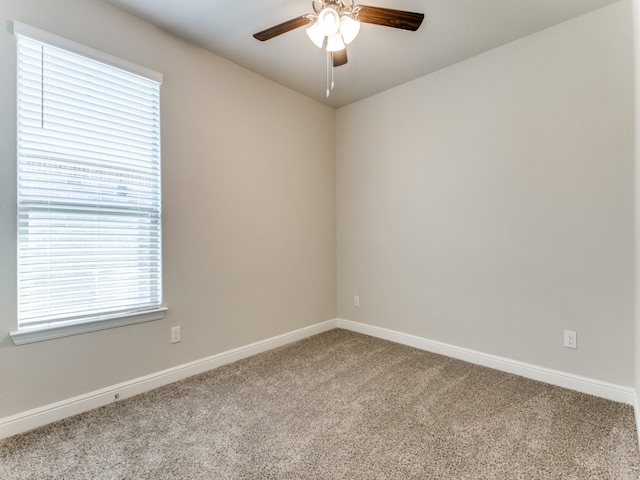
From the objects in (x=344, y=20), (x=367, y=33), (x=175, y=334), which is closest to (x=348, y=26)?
(x=344, y=20)

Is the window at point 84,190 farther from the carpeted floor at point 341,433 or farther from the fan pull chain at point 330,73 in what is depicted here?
the fan pull chain at point 330,73

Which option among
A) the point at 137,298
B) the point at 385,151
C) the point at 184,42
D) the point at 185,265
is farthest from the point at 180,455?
the point at 385,151

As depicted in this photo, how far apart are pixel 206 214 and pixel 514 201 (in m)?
2.43

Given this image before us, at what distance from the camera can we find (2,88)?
1.69 meters

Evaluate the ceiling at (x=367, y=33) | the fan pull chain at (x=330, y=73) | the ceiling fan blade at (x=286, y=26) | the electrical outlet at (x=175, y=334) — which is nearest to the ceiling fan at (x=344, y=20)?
the ceiling fan blade at (x=286, y=26)

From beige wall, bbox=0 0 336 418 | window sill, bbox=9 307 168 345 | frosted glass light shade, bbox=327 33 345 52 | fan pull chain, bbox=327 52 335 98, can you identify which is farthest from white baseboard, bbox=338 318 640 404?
frosted glass light shade, bbox=327 33 345 52

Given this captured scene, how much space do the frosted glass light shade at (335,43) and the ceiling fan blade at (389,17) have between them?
0.14m

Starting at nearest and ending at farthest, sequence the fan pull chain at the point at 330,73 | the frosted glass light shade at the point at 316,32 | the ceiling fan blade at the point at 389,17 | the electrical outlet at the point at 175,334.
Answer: the ceiling fan blade at the point at 389,17, the frosted glass light shade at the point at 316,32, the electrical outlet at the point at 175,334, the fan pull chain at the point at 330,73

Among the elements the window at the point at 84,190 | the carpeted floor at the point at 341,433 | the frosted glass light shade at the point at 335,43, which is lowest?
the carpeted floor at the point at 341,433

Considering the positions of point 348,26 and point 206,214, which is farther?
point 206,214

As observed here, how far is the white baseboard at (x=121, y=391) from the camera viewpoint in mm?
1756

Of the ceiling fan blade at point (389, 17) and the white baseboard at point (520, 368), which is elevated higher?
the ceiling fan blade at point (389, 17)

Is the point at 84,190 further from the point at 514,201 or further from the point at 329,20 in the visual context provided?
the point at 514,201

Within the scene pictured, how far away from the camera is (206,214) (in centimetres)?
259
